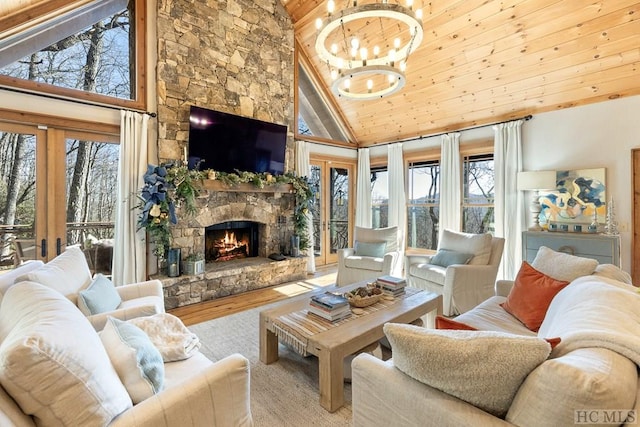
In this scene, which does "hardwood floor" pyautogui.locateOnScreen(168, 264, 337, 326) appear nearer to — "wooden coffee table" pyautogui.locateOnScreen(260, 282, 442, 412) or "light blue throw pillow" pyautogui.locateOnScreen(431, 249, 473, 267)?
"wooden coffee table" pyautogui.locateOnScreen(260, 282, 442, 412)

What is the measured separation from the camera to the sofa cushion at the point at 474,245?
12.0ft

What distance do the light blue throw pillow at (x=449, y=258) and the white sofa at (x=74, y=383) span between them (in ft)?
10.2

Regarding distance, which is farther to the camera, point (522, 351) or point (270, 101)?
point (270, 101)

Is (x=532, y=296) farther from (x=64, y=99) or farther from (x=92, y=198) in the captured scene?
(x=64, y=99)

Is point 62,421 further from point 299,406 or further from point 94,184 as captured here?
point 94,184

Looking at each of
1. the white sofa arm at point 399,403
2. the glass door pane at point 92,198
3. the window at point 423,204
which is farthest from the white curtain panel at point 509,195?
the glass door pane at point 92,198

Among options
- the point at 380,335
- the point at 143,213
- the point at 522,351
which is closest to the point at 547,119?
the point at 380,335

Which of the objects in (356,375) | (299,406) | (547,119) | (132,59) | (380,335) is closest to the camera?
(356,375)

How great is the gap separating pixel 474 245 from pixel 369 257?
143 cm

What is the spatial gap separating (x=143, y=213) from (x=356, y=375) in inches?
135

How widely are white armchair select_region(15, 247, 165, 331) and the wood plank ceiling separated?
14.8 feet

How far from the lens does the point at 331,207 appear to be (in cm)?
652

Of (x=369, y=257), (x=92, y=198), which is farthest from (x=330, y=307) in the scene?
(x=92, y=198)

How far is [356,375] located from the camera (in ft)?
4.60
